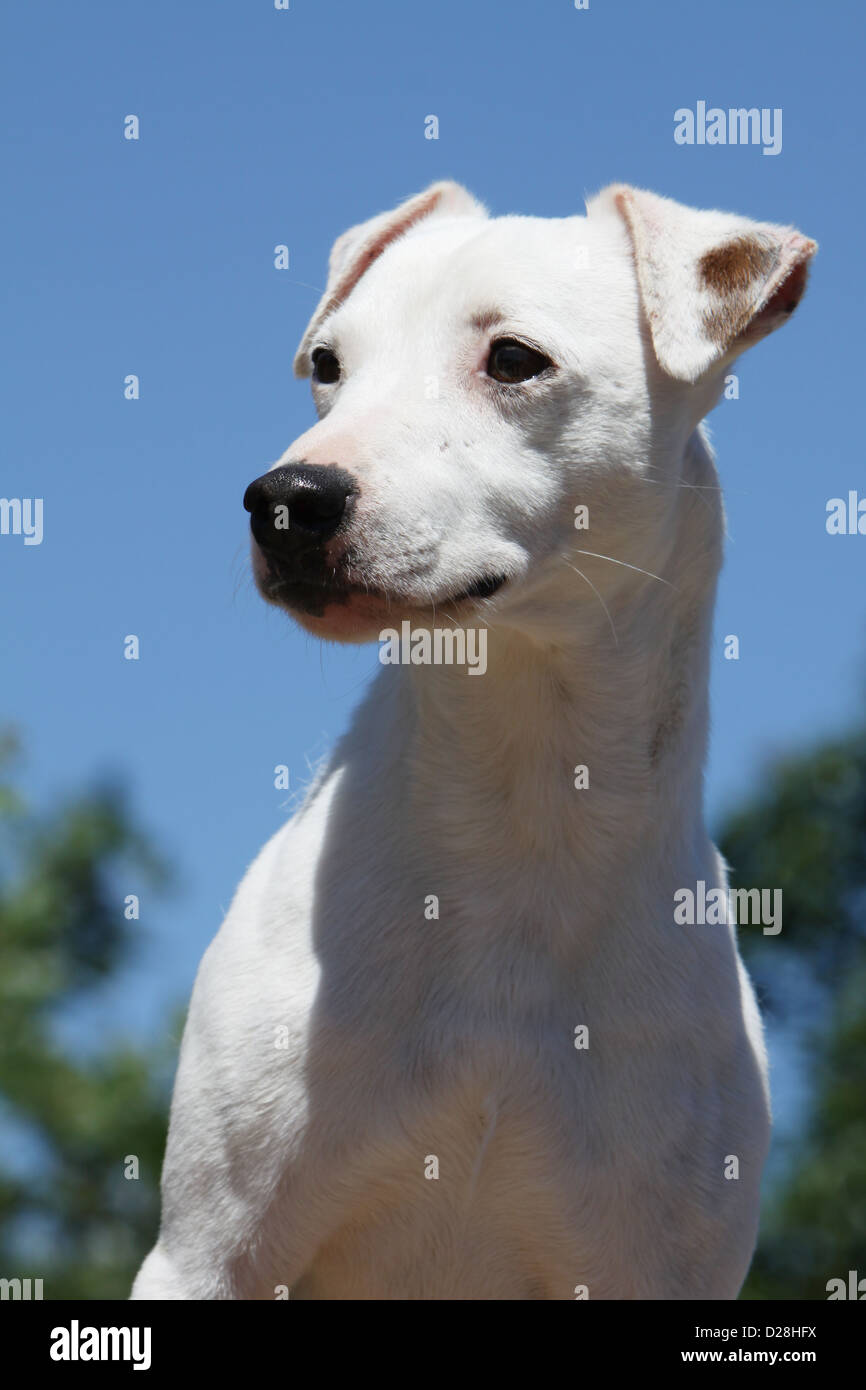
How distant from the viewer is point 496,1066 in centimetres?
475

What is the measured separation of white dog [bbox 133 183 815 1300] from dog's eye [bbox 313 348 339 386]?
0.08m

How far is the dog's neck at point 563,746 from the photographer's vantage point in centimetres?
497

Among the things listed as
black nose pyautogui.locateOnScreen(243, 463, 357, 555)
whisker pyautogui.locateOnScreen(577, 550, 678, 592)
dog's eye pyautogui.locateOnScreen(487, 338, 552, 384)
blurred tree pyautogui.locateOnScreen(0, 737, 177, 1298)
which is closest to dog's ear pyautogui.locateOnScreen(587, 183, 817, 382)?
dog's eye pyautogui.locateOnScreen(487, 338, 552, 384)

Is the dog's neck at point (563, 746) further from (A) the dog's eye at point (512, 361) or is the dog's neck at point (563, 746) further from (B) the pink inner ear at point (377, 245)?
(B) the pink inner ear at point (377, 245)

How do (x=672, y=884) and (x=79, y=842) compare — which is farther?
(x=79, y=842)

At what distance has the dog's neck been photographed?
497 centimetres

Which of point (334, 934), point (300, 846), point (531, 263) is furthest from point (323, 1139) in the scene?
point (531, 263)

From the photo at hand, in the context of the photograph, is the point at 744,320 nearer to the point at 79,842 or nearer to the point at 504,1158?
the point at 504,1158

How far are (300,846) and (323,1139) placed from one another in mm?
999

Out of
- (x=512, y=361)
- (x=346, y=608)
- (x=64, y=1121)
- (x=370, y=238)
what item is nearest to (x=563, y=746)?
(x=346, y=608)

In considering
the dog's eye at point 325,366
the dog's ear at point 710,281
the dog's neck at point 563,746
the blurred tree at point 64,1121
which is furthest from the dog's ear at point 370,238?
the blurred tree at point 64,1121

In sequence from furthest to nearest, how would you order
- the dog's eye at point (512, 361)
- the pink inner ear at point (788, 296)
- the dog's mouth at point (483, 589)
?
the pink inner ear at point (788, 296) < the dog's eye at point (512, 361) < the dog's mouth at point (483, 589)

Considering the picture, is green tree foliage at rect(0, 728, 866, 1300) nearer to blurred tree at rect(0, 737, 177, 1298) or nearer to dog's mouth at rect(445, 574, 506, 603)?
blurred tree at rect(0, 737, 177, 1298)

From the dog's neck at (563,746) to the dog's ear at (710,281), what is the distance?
644 mm
